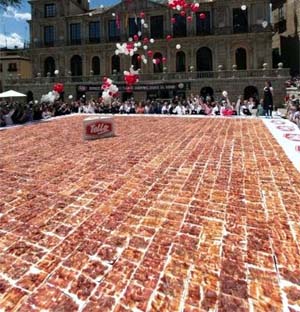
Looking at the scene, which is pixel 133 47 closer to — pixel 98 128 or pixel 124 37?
pixel 98 128

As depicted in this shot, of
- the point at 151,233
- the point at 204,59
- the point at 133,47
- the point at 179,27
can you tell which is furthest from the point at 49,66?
the point at 151,233

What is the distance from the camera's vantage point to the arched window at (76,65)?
4803cm

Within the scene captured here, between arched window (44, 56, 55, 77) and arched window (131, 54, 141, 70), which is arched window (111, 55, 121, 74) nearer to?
arched window (131, 54, 141, 70)

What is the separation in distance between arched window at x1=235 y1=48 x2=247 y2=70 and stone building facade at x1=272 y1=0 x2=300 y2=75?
5.24 metres

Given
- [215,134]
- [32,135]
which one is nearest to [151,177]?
[215,134]

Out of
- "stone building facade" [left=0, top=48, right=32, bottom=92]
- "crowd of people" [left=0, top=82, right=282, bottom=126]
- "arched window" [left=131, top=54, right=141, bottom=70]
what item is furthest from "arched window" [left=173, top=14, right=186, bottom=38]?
"stone building facade" [left=0, top=48, right=32, bottom=92]

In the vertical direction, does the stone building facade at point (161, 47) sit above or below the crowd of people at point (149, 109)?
above

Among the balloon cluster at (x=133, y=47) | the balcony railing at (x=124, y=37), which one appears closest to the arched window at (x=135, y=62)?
the balloon cluster at (x=133, y=47)

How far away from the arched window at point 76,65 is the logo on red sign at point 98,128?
3783 cm

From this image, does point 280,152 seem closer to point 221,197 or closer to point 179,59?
point 221,197

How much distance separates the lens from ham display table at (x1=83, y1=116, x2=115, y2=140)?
11359 mm

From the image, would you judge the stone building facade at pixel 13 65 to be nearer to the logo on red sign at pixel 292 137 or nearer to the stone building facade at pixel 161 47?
the stone building facade at pixel 161 47

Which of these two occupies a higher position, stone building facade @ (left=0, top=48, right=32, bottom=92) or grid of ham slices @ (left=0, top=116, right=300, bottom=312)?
stone building facade @ (left=0, top=48, right=32, bottom=92)

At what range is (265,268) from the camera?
361 cm
